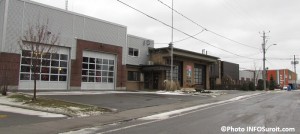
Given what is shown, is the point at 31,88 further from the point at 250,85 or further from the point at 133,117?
the point at 250,85

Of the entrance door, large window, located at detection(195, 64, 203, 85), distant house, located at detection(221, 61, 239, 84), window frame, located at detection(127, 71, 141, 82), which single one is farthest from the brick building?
distant house, located at detection(221, 61, 239, 84)

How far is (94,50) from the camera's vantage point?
36.2m

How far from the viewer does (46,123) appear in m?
12.4

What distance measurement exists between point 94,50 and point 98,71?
2624 mm

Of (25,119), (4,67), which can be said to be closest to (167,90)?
(4,67)

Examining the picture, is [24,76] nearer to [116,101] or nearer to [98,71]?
[98,71]

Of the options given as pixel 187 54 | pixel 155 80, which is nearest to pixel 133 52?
pixel 155 80

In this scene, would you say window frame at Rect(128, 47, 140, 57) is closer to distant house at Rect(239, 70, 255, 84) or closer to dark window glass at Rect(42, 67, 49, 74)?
dark window glass at Rect(42, 67, 49, 74)

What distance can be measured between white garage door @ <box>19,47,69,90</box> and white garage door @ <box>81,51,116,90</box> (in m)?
2.42

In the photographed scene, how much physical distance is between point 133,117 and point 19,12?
19576 millimetres

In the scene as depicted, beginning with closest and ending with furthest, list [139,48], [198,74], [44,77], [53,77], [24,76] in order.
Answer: [24,76], [44,77], [53,77], [139,48], [198,74]

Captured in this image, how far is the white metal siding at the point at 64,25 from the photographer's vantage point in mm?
28812

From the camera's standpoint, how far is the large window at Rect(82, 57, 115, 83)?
35625 millimetres

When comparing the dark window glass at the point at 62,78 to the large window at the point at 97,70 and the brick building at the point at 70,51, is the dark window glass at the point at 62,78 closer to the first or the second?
the brick building at the point at 70,51
